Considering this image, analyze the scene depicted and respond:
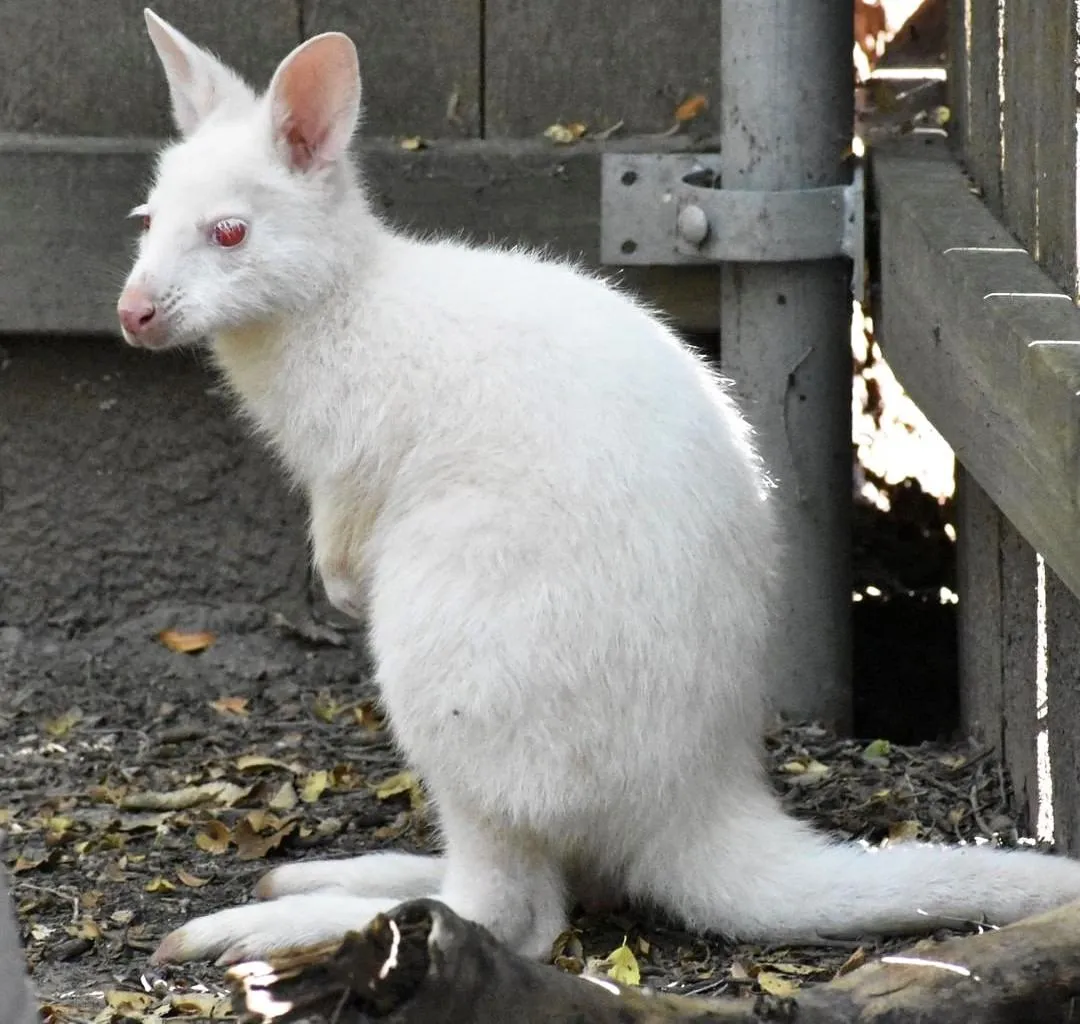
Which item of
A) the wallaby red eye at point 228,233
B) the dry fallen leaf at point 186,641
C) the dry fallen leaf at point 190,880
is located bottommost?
the dry fallen leaf at point 190,880

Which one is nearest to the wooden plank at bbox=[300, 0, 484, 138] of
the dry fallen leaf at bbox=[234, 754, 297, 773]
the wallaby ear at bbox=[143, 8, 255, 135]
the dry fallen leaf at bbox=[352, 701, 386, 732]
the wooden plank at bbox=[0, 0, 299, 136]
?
the wooden plank at bbox=[0, 0, 299, 136]

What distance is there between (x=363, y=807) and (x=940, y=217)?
185 centimetres

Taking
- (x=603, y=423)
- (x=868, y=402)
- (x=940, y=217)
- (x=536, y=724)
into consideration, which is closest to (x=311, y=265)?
(x=603, y=423)

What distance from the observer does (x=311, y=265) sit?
355 centimetres

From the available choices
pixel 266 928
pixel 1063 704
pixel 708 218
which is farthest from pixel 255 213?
pixel 1063 704

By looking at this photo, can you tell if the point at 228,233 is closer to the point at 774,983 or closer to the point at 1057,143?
the point at 1057,143

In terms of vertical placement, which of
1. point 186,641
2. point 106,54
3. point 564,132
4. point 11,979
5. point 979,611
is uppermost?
point 106,54

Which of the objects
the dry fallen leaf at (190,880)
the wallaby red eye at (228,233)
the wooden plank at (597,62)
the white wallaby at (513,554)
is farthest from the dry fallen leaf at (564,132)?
the dry fallen leaf at (190,880)

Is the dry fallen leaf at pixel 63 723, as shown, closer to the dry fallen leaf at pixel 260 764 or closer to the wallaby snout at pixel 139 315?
the dry fallen leaf at pixel 260 764

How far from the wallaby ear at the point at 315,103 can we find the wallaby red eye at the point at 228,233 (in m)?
0.20

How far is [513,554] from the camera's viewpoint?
316cm

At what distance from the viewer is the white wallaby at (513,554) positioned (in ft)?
10.3

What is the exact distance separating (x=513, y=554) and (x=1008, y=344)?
2.96ft

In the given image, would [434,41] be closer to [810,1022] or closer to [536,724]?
[536,724]
